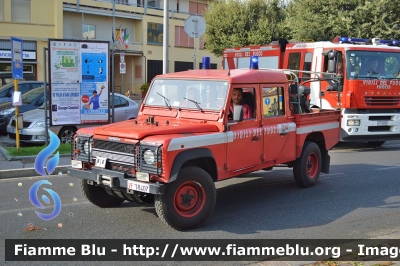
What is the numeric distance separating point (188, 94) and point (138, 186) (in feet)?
6.43

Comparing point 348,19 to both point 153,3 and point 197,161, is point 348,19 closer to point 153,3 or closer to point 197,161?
point 197,161

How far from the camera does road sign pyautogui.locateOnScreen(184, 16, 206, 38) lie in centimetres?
1298

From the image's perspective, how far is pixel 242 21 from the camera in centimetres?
2772

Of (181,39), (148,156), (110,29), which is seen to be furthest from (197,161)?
(181,39)

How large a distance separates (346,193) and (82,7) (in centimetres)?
3074

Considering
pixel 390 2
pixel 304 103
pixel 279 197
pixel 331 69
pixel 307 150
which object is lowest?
pixel 279 197

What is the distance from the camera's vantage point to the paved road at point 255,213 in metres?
6.14

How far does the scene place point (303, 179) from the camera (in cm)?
862

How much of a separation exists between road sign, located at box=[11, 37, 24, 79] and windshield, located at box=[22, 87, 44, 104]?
3438 mm

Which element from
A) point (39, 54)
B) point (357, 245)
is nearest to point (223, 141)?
point (357, 245)

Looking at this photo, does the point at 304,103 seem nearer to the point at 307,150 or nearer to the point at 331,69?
the point at 307,150

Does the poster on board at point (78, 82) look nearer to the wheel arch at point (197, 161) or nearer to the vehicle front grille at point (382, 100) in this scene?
the wheel arch at point (197, 161)

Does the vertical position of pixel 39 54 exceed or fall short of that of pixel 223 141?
it exceeds it

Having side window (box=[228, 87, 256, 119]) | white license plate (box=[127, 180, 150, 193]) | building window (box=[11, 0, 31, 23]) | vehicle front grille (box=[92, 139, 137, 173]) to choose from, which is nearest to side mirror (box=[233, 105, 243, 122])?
side window (box=[228, 87, 256, 119])
